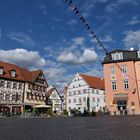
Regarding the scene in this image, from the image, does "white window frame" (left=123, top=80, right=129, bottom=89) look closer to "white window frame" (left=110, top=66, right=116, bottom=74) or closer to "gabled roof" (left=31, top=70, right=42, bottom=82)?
"white window frame" (left=110, top=66, right=116, bottom=74)

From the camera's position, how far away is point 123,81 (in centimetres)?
5284

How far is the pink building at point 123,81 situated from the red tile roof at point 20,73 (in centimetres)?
2059

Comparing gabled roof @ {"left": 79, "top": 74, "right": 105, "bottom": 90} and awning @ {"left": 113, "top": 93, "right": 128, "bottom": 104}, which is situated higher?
gabled roof @ {"left": 79, "top": 74, "right": 105, "bottom": 90}

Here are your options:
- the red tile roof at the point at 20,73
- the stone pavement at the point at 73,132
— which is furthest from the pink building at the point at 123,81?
the stone pavement at the point at 73,132

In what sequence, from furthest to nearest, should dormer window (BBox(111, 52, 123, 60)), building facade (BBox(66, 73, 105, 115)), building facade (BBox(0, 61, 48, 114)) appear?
building facade (BBox(66, 73, 105, 115))
building facade (BBox(0, 61, 48, 114))
dormer window (BBox(111, 52, 123, 60))

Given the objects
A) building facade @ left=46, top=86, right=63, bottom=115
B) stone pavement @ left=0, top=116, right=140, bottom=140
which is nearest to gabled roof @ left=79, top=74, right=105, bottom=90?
building facade @ left=46, top=86, right=63, bottom=115

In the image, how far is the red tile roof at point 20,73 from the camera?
60.2m

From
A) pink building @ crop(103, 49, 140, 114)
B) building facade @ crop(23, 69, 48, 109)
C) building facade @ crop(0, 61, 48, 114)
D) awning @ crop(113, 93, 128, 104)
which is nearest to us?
pink building @ crop(103, 49, 140, 114)

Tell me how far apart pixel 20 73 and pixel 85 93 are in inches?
779

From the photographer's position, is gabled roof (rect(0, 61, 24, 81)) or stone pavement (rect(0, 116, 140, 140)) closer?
stone pavement (rect(0, 116, 140, 140))

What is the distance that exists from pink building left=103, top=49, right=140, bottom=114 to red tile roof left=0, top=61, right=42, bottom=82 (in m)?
20.6

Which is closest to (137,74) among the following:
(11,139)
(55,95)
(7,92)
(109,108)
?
(109,108)

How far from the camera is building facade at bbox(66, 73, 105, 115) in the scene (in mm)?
72494

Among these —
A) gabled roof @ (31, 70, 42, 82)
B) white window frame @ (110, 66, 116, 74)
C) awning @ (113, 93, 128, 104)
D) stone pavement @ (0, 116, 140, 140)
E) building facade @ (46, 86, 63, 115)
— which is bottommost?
stone pavement @ (0, 116, 140, 140)
